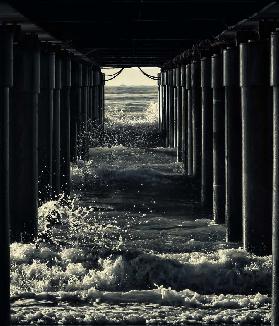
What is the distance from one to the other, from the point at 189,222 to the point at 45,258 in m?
6.04

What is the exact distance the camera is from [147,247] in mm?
18719

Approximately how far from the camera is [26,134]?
1817 cm

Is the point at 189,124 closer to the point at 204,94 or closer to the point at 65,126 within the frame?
the point at 65,126

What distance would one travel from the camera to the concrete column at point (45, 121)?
21.2 m

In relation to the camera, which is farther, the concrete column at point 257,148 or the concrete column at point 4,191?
the concrete column at point 257,148

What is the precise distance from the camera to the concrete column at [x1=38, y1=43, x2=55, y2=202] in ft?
69.7

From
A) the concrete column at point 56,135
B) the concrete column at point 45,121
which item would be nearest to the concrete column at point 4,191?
the concrete column at point 45,121

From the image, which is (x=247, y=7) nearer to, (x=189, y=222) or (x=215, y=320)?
(x=215, y=320)

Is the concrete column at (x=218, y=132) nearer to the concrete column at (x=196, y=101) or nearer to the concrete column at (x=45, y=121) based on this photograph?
the concrete column at (x=45, y=121)

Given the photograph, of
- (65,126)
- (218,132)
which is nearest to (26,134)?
(218,132)

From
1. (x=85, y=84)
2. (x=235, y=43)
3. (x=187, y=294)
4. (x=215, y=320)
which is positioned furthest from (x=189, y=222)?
(x=85, y=84)

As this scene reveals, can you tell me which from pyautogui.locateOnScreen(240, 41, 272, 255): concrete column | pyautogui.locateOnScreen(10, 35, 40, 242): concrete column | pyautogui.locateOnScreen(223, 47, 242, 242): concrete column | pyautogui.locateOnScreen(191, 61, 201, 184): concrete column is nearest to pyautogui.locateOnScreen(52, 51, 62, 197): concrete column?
pyautogui.locateOnScreen(191, 61, 201, 184): concrete column

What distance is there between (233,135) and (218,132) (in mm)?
2396

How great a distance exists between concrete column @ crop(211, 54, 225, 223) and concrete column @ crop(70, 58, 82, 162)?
42.1 feet
